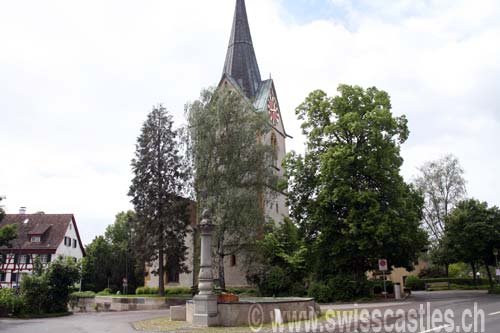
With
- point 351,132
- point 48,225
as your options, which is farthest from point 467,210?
point 48,225

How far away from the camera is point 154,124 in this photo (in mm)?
36781

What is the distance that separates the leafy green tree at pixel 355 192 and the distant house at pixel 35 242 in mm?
30732

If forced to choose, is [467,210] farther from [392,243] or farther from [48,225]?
[48,225]

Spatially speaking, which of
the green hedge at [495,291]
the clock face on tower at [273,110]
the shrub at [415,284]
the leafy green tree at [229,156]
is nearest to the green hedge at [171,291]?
the leafy green tree at [229,156]

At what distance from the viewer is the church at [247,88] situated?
41.6 meters

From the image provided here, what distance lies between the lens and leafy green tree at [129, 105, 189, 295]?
111 ft

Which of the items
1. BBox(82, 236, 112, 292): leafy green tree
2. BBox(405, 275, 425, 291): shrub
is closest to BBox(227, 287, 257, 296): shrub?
BBox(405, 275, 425, 291): shrub

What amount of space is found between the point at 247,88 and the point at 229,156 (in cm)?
1327

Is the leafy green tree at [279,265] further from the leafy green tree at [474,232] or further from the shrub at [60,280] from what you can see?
the shrub at [60,280]

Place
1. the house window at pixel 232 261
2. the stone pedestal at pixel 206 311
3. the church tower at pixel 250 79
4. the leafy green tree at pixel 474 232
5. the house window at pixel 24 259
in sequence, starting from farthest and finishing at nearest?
the house window at pixel 24 259 < the church tower at pixel 250 79 < the house window at pixel 232 261 < the leafy green tree at pixel 474 232 < the stone pedestal at pixel 206 311

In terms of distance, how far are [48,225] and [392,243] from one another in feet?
134

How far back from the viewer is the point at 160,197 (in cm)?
3462

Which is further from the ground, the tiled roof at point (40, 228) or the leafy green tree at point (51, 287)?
the tiled roof at point (40, 228)

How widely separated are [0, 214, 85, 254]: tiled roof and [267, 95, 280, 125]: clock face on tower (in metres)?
28.2
